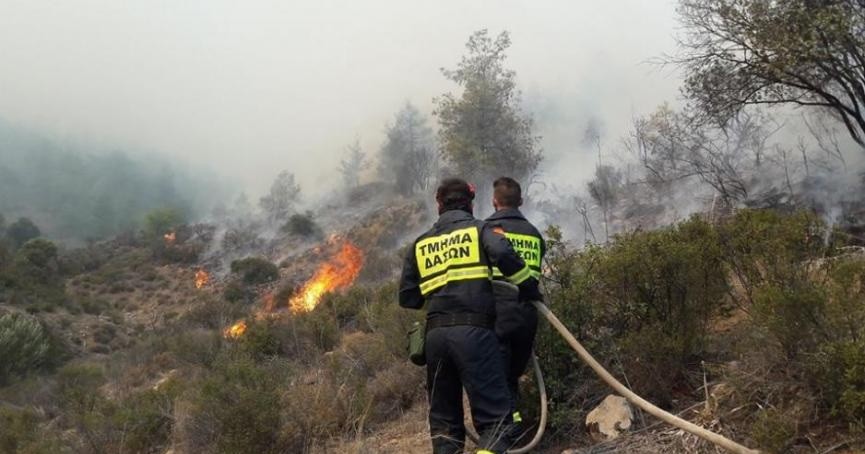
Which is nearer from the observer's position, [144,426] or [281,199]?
[144,426]

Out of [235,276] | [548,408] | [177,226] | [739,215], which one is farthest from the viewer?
A: [177,226]

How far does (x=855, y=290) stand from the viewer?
326 centimetres

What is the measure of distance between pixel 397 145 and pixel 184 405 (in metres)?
42.7

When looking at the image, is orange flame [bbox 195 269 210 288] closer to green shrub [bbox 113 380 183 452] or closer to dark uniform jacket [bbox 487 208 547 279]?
green shrub [bbox 113 380 183 452]

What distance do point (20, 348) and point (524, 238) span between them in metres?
18.3

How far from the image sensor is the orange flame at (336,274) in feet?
83.7

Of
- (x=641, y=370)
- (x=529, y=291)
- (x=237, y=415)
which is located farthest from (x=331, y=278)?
(x=529, y=291)

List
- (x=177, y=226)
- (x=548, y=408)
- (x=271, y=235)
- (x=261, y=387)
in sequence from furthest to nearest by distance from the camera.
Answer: (x=177, y=226)
(x=271, y=235)
(x=261, y=387)
(x=548, y=408)

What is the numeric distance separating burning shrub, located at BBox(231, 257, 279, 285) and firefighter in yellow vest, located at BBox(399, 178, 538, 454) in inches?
1213

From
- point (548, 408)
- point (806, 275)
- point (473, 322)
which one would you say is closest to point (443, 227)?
point (473, 322)

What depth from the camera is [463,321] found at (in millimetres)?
3248

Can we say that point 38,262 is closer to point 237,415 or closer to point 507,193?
point 237,415

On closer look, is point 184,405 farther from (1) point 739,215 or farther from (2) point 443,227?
(1) point 739,215

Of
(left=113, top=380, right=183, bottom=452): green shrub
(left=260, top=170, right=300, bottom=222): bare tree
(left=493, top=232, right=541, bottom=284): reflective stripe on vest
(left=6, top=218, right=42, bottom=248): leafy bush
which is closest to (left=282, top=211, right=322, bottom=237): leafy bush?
(left=260, top=170, right=300, bottom=222): bare tree
